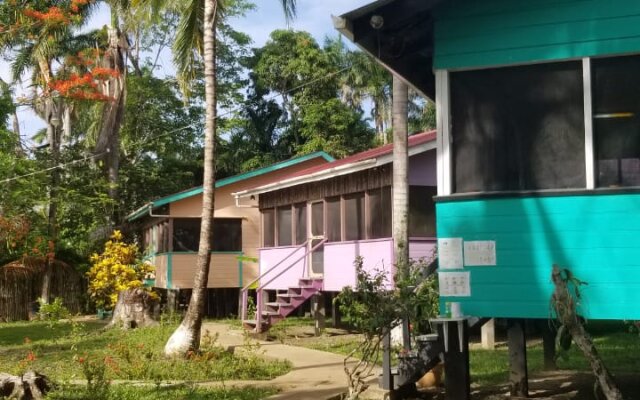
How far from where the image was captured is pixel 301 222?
1992 centimetres

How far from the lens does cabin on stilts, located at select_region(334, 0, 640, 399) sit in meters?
7.04

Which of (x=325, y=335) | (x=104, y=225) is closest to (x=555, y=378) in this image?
(x=325, y=335)

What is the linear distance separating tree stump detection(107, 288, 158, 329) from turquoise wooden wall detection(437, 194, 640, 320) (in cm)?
1426

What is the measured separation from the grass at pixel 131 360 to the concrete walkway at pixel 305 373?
42 centimetres

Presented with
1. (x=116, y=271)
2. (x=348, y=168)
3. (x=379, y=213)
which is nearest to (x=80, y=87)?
(x=116, y=271)

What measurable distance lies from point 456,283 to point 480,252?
40 centimetres

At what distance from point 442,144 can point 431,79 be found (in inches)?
106

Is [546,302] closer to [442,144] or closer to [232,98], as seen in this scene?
[442,144]

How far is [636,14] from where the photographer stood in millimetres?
7078

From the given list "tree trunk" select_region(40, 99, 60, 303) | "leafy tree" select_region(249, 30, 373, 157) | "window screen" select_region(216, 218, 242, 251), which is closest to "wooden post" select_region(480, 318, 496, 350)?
"window screen" select_region(216, 218, 242, 251)

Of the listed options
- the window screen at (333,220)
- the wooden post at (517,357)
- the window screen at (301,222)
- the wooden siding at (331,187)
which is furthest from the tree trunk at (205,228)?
the wooden post at (517,357)

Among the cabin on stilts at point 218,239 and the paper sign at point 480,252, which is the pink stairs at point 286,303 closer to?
the cabin on stilts at point 218,239

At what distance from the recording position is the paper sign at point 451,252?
7.51m

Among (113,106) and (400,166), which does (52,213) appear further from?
(400,166)
